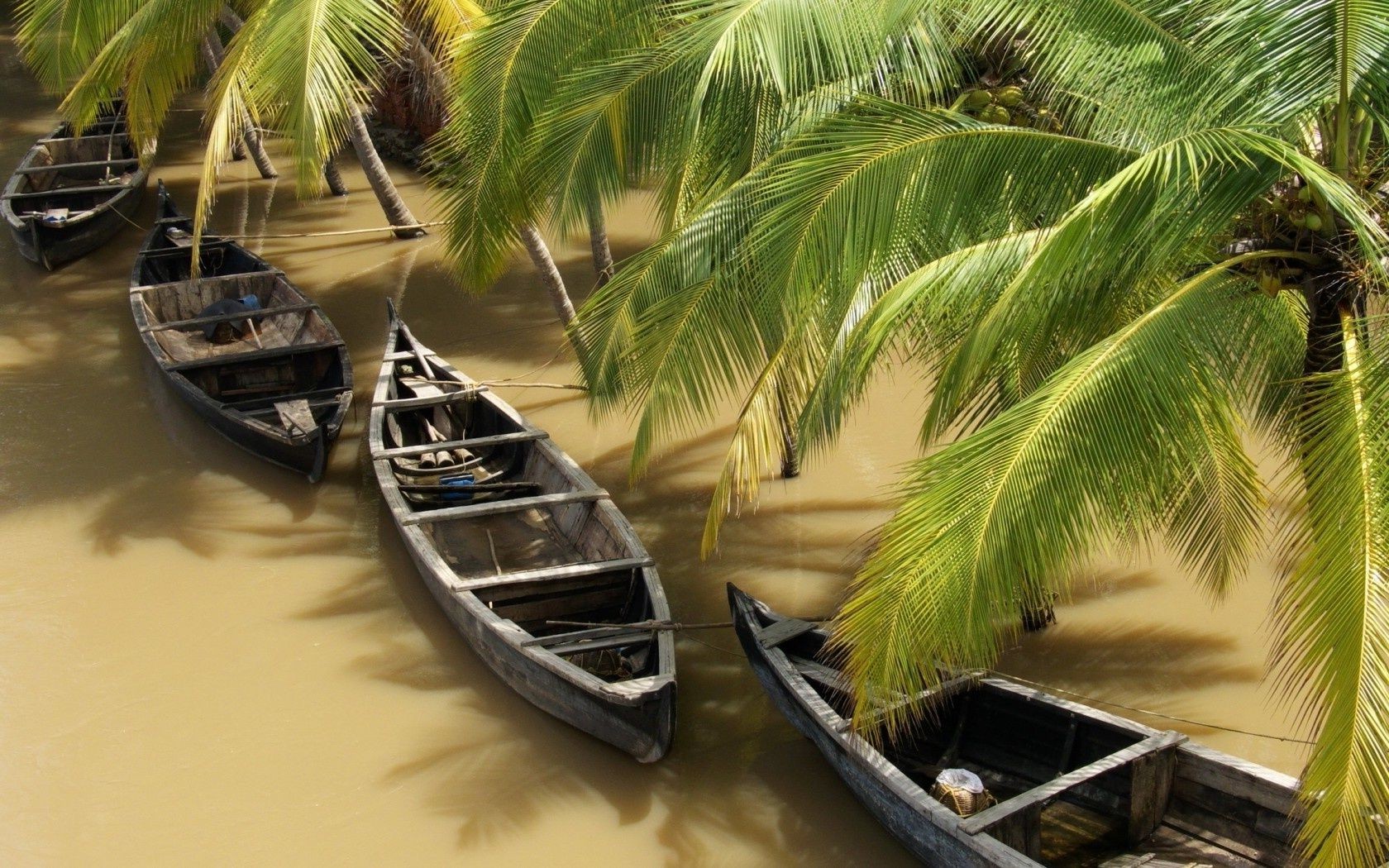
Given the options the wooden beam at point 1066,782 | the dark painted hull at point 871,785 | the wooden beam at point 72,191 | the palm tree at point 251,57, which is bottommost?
the wooden beam at point 72,191

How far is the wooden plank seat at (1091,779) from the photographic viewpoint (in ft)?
19.7

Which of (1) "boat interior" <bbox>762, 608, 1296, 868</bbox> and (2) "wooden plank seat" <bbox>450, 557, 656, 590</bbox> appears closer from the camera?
(1) "boat interior" <bbox>762, 608, 1296, 868</bbox>

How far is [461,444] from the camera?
32.0ft

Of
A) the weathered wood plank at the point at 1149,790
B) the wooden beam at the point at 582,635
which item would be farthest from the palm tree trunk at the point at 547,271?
the weathered wood plank at the point at 1149,790

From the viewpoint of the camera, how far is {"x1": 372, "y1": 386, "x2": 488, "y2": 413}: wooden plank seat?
10570 millimetres

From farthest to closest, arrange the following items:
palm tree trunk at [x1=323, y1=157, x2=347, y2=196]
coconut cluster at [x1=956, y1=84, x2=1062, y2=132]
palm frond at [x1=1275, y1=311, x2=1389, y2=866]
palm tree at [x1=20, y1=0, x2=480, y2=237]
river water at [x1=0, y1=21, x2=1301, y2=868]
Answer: palm tree trunk at [x1=323, y1=157, x2=347, y2=196], coconut cluster at [x1=956, y1=84, x2=1062, y2=132], palm tree at [x1=20, y1=0, x2=480, y2=237], river water at [x1=0, y1=21, x2=1301, y2=868], palm frond at [x1=1275, y1=311, x2=1389, y2=866]

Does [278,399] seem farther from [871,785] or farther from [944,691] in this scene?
[871,785]

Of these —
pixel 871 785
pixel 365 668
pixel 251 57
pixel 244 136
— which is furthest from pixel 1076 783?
pixel 244 136

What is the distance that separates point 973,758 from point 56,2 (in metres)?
10.6

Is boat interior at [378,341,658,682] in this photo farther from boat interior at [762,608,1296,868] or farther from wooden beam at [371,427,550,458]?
boat interior at [762,608,1296,868]

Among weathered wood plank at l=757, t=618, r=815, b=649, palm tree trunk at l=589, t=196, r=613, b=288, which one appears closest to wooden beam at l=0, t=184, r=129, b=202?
palm tree trunk at l=589, t=196, r=613, b=288

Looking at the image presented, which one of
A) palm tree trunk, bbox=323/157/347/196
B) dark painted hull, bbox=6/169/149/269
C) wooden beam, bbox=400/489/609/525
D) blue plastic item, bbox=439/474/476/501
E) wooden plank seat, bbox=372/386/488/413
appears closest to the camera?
wooden beam, bbox=400/489/609/525

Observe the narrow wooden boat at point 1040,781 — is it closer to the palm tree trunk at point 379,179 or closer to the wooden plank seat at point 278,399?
the wooden plank seat at point 278,399

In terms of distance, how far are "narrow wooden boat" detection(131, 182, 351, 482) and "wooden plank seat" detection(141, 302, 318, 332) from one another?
1 centimetres
